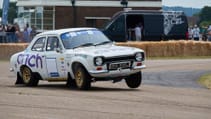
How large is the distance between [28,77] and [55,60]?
4.85 feet

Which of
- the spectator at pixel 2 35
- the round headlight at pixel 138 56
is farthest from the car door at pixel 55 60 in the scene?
the spectator at pixel 2 35

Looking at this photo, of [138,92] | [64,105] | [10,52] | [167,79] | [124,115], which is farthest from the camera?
[10,52]

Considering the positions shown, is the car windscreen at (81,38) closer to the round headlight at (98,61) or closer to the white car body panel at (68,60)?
the white car body panel at (68,60)

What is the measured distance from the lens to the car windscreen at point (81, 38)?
16.7 m

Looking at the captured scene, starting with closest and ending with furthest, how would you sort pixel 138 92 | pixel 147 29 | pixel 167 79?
pixel 138 92 < pixel 167 79 < pixel 147 29

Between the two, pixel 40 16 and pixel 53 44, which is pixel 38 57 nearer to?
pixel 53 44

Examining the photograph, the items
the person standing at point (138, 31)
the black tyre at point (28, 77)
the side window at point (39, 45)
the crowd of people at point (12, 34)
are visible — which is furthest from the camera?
the crowd of people at point (12, 34)

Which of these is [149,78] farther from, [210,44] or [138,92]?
[210,44]

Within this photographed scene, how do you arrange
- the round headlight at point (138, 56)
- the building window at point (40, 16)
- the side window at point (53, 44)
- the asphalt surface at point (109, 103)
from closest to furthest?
the asphalt surface at point (109, 103)
the round headlight at point (138, 56)
the side window at point (53, 44)
the building window at point (40, 16)

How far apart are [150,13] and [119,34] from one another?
7.03ft

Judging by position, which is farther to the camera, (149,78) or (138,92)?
(149,78)

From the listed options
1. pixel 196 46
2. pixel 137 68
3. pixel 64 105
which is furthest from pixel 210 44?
pixel 64 105

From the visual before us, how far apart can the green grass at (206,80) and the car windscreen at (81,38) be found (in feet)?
10.7

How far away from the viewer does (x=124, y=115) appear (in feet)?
35.9
